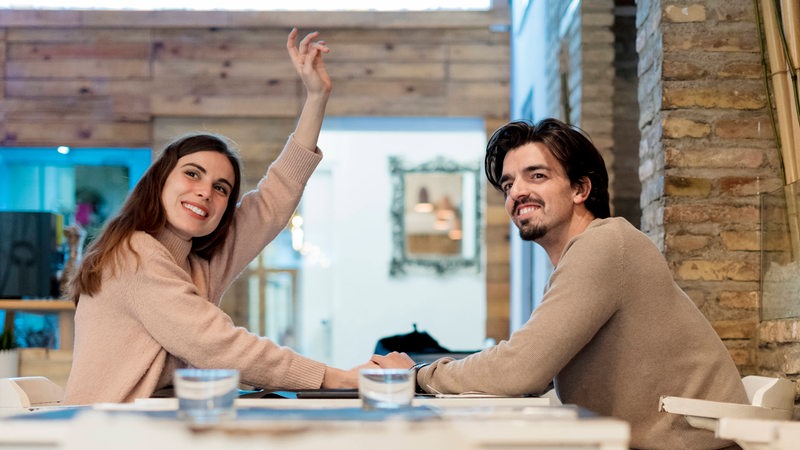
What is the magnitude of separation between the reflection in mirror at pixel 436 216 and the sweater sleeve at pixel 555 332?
19.3 ft

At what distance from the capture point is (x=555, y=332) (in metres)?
1.76

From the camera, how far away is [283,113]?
6.91m

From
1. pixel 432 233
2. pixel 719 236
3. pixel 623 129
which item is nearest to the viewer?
pixel 719 236

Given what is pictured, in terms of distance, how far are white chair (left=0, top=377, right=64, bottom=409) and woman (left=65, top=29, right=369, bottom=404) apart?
0.28 feet

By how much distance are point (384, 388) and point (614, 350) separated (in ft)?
2.56

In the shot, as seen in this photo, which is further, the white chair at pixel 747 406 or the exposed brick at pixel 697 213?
the exposed brick at pixel 697 213

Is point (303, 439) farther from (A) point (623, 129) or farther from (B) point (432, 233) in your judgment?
(B) point (432, 233)

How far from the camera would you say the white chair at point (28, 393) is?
6.06 ft

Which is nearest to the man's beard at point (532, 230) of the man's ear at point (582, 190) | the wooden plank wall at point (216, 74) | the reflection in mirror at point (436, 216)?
the man's ear at point (582, 190)

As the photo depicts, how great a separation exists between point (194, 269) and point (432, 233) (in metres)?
5.64

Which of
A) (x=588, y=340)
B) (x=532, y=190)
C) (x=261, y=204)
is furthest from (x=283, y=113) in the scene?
(x=588, y=340)

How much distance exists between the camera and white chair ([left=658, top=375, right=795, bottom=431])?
1763mm

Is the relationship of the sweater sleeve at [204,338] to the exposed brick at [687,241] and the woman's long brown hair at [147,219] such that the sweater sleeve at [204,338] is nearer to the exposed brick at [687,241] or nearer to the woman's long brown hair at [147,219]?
the woman's long brown hair at [147,219]

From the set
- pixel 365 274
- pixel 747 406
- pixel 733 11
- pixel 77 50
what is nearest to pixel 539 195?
pixel 747 406
